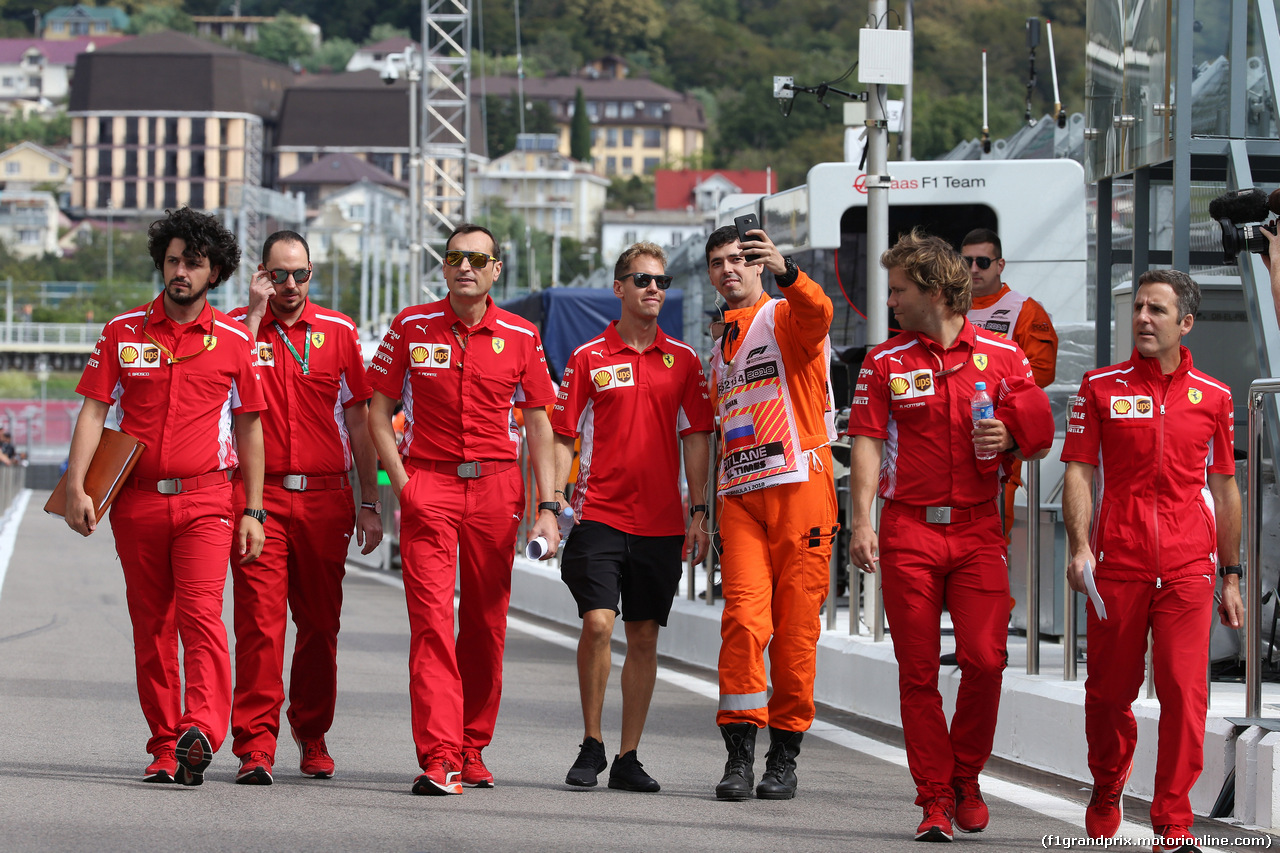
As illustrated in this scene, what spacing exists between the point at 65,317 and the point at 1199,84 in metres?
144

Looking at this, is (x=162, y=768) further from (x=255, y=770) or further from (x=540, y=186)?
(x=540, y=186)

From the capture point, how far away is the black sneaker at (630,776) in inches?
283

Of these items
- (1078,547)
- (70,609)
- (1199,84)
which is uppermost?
(1199,84)

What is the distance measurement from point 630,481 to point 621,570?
36 centimetres

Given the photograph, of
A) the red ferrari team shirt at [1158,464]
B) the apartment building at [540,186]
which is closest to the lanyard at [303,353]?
the red ferrari team shirt at [1158,464]

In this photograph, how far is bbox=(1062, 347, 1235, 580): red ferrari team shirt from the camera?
5992mm

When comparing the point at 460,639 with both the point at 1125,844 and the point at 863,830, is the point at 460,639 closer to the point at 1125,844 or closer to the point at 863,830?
the point at 863,830

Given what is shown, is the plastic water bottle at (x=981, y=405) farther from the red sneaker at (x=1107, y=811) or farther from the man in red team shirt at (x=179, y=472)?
the man in red team shirt at (x=179, y=472)

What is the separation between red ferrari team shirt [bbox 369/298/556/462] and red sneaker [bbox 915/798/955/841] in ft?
7.11

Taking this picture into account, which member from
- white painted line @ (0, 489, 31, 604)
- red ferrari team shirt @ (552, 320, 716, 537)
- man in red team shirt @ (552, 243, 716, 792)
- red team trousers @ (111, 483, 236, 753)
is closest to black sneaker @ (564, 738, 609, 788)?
man in red team shirt @ (552, 243, 716, 792)

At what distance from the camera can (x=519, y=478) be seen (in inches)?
291

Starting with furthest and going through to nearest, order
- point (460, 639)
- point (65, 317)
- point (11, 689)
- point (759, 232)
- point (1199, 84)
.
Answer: point (65, 317) → point (11, 689) → point (1199, 84) → point (460, 639) → point (759, 232)

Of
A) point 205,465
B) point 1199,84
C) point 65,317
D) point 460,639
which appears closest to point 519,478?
point 460,639

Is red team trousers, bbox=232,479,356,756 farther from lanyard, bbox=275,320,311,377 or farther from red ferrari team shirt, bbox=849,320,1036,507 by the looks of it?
red ferrari team shirt, bbox=849,320,1036,507
